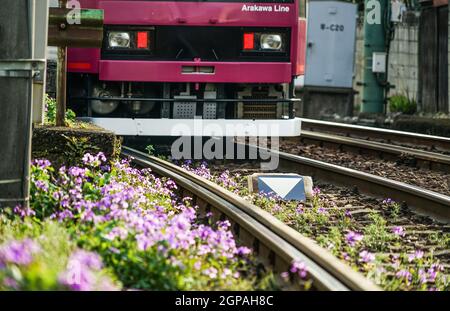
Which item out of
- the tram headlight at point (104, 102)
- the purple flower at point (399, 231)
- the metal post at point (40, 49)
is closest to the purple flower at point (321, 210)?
the purple flower at point (399, 231)

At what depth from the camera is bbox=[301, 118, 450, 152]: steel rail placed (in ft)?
48.3

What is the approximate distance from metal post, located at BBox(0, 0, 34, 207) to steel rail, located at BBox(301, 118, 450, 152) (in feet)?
27.8

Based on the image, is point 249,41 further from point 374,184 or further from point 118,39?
point 374,184

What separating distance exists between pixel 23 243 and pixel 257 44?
22.9 ft

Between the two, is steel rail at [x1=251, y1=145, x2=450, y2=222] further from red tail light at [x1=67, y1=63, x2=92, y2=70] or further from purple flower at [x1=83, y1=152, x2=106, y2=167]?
purple flower at [x1=83, y1=152, x2=106, y2=167]

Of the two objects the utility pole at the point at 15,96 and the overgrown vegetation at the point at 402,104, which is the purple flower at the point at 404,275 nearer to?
the utility pole at the point at 15,96

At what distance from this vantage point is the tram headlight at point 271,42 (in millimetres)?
11914

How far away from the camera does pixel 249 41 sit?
39.0ft

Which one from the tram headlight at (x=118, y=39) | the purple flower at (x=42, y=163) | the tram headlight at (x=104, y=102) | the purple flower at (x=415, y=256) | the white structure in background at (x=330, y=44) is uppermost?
the white structure in background at (x=330, y=44)

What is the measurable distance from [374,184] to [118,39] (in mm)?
3123

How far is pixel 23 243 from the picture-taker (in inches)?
205

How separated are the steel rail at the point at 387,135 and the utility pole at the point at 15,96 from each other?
8.48 m

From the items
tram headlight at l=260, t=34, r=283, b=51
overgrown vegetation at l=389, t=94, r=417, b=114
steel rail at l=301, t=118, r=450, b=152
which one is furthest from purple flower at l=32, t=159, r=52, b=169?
overgrown vegetation at l=389, t=94, r=417, b=114
